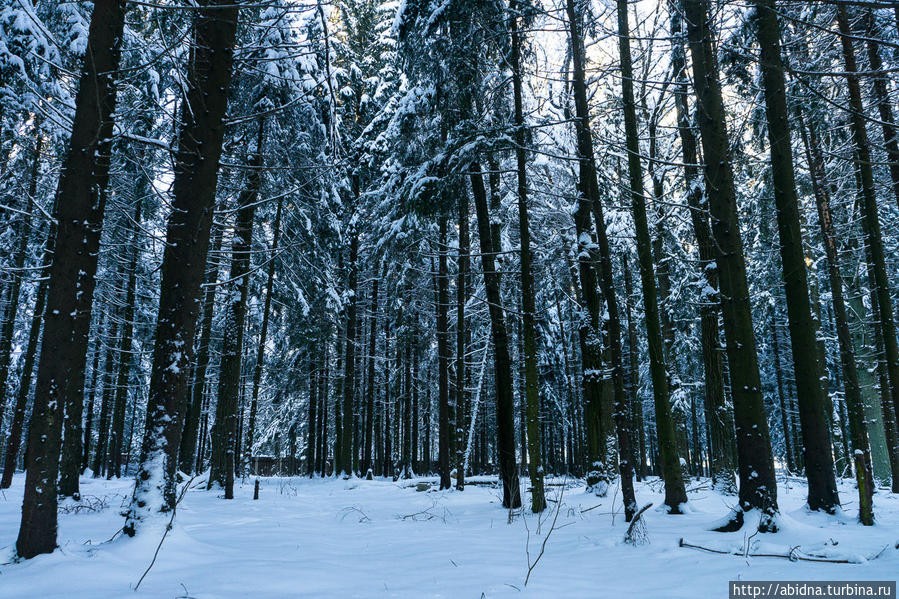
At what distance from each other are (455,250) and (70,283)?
8455mm

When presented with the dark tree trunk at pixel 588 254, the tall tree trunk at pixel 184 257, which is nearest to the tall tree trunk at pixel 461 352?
the dark tree trunk at pixel 588 254

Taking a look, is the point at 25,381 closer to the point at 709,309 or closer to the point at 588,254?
the point at 588,254

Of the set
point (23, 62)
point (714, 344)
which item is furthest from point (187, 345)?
point (714, 344)

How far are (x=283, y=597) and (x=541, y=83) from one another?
950 cm

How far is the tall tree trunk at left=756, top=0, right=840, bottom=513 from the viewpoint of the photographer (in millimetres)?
6465

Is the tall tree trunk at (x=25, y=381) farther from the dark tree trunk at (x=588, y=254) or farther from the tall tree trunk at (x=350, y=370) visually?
the dark tree trunk at (x=588, y=254)

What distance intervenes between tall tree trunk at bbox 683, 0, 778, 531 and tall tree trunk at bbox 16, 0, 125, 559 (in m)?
6.78

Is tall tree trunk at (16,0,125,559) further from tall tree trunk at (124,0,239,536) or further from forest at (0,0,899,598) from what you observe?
tall tree trunk at (124,0,239,536)

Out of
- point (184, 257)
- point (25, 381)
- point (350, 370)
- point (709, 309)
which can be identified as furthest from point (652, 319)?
point (25, 381)

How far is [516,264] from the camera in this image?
17.3m

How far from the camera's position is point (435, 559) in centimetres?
494

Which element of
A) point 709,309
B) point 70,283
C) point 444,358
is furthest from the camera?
point 444,358

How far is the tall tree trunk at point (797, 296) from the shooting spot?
6465 millimetres

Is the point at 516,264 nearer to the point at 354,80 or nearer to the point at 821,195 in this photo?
the point at 821,195
